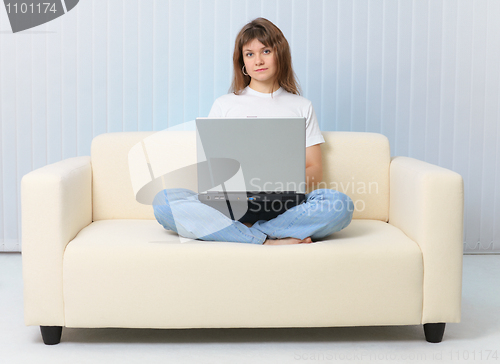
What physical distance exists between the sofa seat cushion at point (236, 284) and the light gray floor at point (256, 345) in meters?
0.09

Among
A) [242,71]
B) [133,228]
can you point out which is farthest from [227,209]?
[242,71]

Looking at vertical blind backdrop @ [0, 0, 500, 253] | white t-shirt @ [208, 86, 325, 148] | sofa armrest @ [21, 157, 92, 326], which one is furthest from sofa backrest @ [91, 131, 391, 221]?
vertical blind backdrop @ [0, 0, 500, 253]

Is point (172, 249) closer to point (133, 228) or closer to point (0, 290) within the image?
point (133, 228)

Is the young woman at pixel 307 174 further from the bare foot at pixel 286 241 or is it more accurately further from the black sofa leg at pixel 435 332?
the black sofa leg at pixel 435 332

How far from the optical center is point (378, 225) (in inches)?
74.4

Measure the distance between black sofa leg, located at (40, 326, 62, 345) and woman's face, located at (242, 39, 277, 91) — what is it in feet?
4.04

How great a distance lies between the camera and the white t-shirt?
6.82ft

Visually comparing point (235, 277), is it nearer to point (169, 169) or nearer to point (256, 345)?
point (256, 345)

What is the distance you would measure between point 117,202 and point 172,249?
56 centimetres

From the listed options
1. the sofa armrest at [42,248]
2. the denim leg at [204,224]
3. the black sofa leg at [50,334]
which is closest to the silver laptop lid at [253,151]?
the denim leg at [204,224]

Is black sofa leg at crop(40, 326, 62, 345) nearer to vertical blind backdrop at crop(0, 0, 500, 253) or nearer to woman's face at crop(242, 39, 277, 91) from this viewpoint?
woman's face at crop(242, 39, 277, 91)

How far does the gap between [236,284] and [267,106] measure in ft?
2.78

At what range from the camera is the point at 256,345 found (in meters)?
1.63

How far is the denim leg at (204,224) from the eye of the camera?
1.63 m
